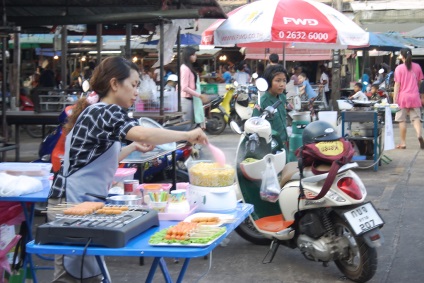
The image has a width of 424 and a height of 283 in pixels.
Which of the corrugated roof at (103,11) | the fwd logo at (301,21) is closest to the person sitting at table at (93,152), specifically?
the corrugated roof at (103,11)

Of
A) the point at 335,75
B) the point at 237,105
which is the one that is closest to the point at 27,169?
the point at 237,105

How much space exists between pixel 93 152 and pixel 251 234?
9.83ft

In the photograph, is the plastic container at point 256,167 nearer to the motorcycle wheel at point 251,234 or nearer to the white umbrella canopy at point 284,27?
the motorcycle wheel at point 251,234

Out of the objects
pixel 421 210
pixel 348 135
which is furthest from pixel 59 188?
pixel 348 135

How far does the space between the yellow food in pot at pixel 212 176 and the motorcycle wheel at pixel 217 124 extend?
12.1 m

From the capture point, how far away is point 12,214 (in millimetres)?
4656

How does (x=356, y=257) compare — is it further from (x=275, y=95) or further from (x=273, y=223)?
(x=275, y=95)

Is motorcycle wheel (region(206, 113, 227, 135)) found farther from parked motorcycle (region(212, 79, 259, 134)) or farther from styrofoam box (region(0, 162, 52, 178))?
styrofoam box (region(0, 162, 52, 178))

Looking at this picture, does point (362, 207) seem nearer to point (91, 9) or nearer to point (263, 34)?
point (263, 34)

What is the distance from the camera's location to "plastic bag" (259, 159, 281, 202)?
5652 mm

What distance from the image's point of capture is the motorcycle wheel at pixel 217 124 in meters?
16.0

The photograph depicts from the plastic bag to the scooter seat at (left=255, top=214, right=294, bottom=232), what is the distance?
0.25 meters

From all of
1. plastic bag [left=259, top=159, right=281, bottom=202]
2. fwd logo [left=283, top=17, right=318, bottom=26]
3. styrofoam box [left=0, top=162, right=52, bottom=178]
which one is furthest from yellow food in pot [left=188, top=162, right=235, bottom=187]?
fwd logo [left=283, top=17, right=318, bottom=26]

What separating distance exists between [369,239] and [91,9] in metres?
6.47
